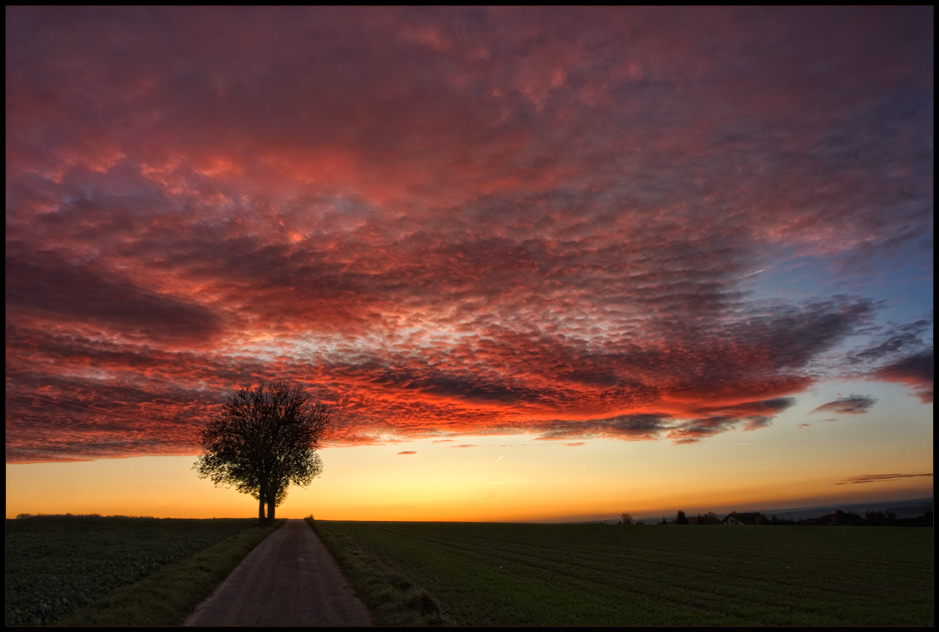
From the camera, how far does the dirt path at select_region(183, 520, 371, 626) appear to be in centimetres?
1620

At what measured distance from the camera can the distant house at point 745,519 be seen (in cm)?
13550

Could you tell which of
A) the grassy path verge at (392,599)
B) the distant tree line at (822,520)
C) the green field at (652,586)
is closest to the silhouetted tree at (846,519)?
the distant tree line at (822,520)

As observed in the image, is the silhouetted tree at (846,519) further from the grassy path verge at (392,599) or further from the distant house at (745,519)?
the grassy path verge at (392,599)

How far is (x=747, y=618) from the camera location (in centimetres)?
2106

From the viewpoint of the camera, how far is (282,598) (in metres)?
19.2

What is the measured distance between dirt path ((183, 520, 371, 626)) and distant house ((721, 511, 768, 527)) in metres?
133

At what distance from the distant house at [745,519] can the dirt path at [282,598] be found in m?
133

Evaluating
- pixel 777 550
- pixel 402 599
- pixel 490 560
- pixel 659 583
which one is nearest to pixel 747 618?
pixel 659 583

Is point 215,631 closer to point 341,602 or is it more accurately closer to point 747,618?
point 341,602

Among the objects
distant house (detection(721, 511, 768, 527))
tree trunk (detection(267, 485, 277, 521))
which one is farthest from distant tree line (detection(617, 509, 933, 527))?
tree trunk (detection(267, 485, 277, 521))

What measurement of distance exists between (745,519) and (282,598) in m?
145

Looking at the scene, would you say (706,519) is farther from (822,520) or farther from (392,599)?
(392,599)

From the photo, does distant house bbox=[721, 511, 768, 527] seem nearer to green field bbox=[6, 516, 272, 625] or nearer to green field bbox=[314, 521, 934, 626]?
green field bbox=[314, 521, 934, 626]

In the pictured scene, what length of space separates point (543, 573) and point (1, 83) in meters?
31.9
